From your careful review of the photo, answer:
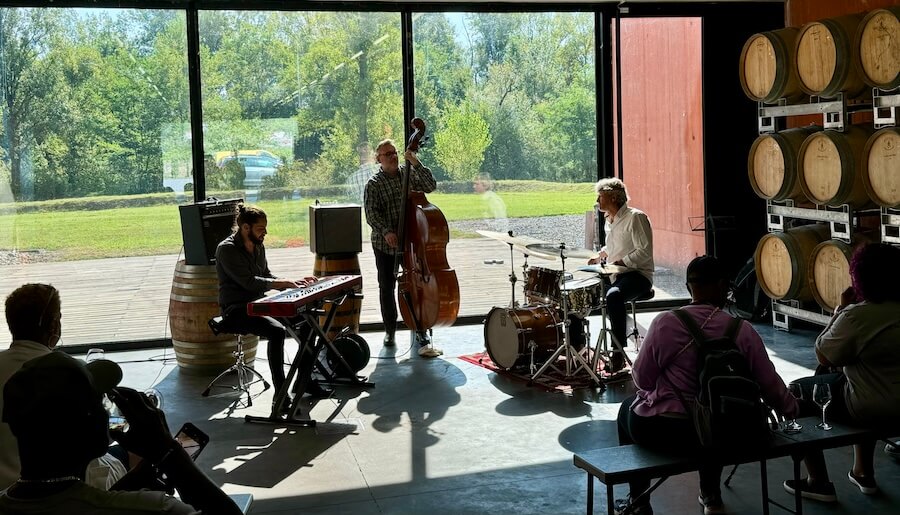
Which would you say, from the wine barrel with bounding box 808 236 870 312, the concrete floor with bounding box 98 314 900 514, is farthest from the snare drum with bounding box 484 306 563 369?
the wine barrel with bounding box 808 236 870 312

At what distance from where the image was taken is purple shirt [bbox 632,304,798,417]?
371 cm

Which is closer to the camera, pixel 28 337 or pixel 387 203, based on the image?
pixel 28 337

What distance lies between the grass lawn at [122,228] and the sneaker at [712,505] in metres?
5.01

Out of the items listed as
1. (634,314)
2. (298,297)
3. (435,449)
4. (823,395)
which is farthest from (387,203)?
(823,395)

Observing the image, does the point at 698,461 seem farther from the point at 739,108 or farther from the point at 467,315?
the point at 739,108

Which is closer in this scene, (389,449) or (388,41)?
(389,449)

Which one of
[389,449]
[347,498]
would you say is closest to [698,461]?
[347,498]

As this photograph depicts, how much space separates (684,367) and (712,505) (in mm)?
862

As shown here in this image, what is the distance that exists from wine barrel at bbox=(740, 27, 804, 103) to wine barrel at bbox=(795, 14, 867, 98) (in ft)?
0.84

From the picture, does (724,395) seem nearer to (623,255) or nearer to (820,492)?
(820,492)

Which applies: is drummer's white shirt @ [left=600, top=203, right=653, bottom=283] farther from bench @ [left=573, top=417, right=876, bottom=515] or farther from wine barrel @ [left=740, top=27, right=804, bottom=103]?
bench @ [left=573, top=417, right=876, bottom=515]

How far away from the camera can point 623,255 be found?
688 centimetres

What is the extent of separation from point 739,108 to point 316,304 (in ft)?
16.7

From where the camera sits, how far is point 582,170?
30.7 ft
